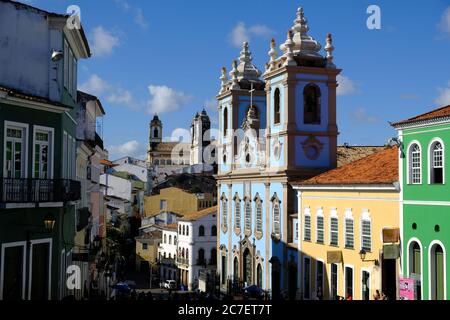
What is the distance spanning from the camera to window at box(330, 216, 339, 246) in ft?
99.5

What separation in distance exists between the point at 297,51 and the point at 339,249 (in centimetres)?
1351

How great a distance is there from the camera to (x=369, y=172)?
28.8 meters

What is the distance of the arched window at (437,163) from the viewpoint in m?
22.0

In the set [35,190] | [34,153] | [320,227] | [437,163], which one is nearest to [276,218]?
[320,227]

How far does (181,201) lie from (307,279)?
49004 millimetres

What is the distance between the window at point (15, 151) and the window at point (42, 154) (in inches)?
19.7

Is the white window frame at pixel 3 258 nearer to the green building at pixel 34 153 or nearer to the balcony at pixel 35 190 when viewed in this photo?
the green building at pixel 34 153

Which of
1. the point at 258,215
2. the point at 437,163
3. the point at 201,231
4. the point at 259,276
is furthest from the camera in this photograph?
the point at 201,231

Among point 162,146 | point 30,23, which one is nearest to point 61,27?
point 30,23

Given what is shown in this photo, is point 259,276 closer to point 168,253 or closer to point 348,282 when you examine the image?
point 348,282

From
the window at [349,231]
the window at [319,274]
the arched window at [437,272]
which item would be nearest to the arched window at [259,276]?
the window at [319,274]

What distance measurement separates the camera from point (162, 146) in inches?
6905

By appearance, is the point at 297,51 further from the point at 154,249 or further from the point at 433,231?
the point at 154,249
